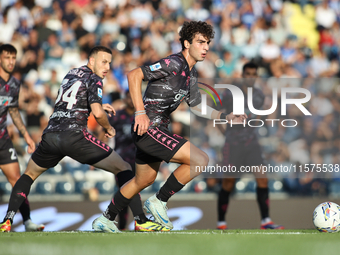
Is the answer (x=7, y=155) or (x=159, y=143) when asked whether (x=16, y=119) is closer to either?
(x=7, y=155)

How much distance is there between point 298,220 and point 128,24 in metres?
7.03

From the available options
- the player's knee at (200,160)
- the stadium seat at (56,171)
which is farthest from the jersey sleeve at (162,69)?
the stadium seat at (56,171)

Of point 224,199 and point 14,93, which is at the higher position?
point 14,93

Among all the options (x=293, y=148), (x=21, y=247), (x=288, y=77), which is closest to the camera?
(x=21, y=247)

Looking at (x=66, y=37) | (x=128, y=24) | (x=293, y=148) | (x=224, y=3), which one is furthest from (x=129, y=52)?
(x=293, y=148)

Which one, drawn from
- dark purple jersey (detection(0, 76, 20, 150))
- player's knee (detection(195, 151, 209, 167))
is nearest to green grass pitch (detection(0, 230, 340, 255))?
player's knee (detection(195, 151, 209, 167))

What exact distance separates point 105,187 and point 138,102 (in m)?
4.14

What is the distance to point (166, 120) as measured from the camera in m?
4.80

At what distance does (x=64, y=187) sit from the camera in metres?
8.09

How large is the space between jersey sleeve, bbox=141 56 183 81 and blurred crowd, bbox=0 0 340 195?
4.96 meters

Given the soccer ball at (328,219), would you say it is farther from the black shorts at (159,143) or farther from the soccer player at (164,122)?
the black shorts at (159,143)

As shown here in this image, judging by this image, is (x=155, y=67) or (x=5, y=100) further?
(x=5, y=100)

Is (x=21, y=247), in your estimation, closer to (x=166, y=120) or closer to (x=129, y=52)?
(x=166, y=120)

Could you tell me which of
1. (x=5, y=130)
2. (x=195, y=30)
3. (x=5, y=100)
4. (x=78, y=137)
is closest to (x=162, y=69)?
(x=195, y=30)
